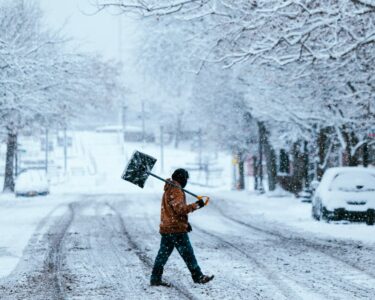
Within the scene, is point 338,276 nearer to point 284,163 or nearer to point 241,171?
point 284,163

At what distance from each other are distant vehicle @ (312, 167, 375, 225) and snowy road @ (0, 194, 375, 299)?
1602 millimetres

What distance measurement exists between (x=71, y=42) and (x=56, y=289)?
23.3m

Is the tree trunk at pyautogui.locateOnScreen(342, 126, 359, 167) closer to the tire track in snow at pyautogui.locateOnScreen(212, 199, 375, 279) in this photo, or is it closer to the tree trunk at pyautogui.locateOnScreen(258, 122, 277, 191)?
the tire track in snow at pyautogui.locateOnScreen(212, 199, 375, 279)

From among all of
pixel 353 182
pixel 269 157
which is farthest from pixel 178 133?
pixel 353 182

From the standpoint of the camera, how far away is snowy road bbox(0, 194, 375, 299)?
29.2ft

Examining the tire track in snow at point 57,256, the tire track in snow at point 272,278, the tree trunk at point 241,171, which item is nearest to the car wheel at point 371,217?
the tire track in snow at point 272,278

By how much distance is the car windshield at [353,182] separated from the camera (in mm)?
19198

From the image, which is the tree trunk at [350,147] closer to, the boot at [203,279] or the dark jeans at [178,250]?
the boot at [203,279]

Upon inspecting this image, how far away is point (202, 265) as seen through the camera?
11.3 metres

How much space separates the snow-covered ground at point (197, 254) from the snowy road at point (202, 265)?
0.02m

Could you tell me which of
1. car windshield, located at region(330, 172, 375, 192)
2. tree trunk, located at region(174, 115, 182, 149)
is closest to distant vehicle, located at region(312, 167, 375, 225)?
car windshield, located at region(330, 172, 375, 192)

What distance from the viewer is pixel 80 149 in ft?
312

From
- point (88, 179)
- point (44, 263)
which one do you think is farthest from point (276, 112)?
point (88, 179)

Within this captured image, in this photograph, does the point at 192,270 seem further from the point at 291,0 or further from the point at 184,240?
the point at 291,0
